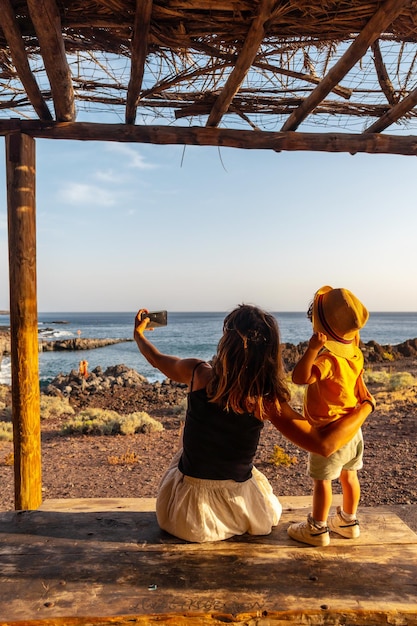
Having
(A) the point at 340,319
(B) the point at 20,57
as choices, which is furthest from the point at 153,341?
(A) the point at 340,319

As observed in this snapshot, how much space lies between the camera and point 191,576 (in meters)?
2.05

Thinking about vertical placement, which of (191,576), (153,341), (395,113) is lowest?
(153,341)

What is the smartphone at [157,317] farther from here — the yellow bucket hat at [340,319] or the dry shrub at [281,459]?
the dry shrub at [281,459]

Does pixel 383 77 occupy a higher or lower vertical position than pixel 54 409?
higher

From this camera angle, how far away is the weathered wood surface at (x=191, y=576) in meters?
1.83

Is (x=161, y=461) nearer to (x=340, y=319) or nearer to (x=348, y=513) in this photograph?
(x=348, y=513)

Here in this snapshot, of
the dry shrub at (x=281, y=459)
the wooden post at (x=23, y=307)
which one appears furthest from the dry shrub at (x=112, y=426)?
the wooden post at (x=23, y=307)

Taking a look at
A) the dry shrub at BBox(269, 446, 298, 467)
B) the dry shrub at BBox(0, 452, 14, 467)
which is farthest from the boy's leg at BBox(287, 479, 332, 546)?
the dry shrub at BBox(0, 452, 14, 467)

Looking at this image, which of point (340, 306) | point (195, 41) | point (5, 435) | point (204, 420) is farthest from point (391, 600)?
point (5, 435)

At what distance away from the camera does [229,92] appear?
2953 mm

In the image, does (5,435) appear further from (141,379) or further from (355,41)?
(141,379)

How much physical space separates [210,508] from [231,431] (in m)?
0.37

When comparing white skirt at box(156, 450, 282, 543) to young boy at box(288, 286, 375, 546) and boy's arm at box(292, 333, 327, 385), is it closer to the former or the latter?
young boy at box(288, 286, 375, 546)

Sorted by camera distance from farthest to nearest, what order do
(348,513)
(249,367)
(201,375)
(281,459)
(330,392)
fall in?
(281,459)
(348,513)
(330,392)
(201,375)
(249,367)
